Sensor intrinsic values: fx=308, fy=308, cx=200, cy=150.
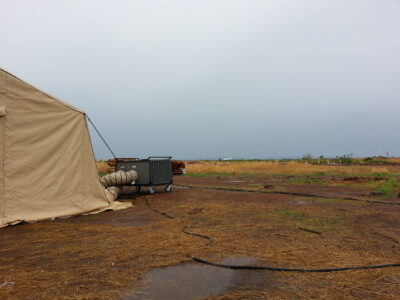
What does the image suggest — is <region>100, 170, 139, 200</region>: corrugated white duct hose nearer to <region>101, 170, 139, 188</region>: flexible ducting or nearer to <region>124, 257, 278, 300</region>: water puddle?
<region>101, 170, 139, 188</region>: flexible ducting

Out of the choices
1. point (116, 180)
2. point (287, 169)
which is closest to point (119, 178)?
point (116, 180)

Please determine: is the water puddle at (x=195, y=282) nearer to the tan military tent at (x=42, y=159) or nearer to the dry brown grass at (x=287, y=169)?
the tan military tent at (x=42, y=159)

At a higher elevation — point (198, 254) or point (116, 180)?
point (116, 180)

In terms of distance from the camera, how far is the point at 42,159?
27.6ft

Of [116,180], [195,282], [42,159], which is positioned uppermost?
[42,159]

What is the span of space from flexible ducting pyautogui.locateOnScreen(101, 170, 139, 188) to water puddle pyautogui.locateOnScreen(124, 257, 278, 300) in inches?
326

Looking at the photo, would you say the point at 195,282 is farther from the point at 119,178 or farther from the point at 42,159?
the point at 119,178

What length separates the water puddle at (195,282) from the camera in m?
3.50

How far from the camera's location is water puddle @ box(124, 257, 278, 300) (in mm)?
3502

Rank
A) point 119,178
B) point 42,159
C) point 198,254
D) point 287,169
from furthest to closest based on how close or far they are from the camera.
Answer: point 287,169
point 119,178
point 42,159
point 198,254

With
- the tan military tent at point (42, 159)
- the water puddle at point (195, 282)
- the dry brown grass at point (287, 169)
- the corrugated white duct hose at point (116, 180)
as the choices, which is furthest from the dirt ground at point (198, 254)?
the dry brown grass at point (287, 169)

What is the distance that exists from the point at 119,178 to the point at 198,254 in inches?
317

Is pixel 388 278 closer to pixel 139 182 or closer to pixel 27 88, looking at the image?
pixel 27 88

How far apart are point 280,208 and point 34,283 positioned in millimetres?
7537
